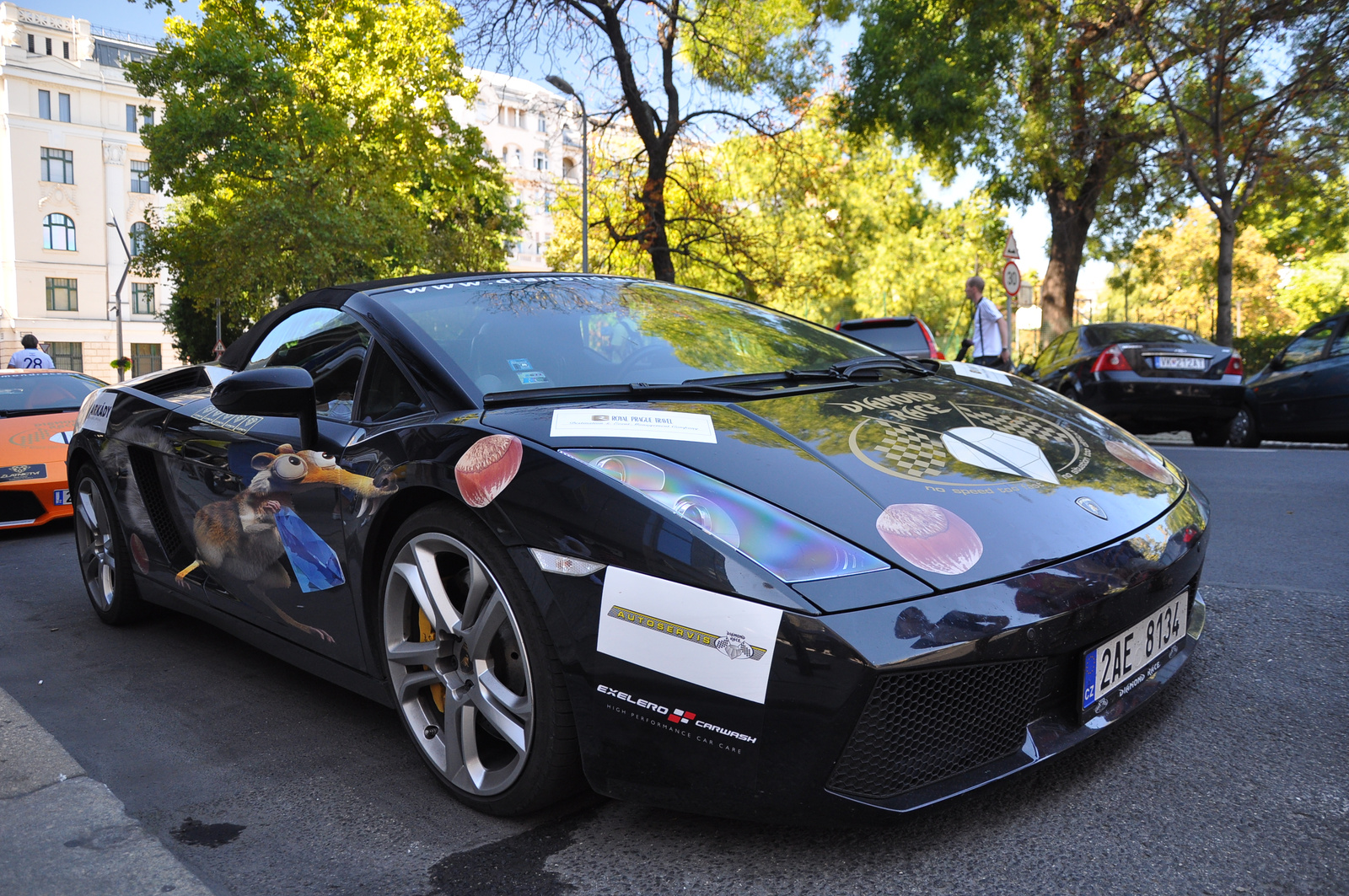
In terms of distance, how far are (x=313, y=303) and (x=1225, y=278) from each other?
15.6 m

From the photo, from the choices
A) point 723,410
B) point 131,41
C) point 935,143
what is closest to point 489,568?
point 723,410

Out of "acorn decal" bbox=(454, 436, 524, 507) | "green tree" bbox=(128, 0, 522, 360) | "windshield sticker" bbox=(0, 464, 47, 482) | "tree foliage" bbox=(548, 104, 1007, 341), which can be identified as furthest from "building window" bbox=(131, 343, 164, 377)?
"acorn decal" bbox=(454, 436, 524, 507)

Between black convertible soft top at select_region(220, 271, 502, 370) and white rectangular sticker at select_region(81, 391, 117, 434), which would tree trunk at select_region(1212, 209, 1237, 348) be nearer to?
black convertible soft top at select_region(220, 271, 502, 370)

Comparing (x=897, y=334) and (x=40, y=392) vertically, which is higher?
(x=897, y=334)

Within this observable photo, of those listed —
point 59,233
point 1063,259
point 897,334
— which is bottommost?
point 897,334

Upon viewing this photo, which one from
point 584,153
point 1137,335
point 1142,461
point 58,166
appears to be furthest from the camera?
point 58,166

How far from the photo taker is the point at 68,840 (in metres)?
2.35

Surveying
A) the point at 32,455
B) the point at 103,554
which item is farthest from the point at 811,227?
the point at 103,554

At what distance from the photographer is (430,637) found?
8.25ft

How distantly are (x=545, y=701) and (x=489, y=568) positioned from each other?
0.31 meters

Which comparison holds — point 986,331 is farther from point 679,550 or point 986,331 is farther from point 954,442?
point 679,550

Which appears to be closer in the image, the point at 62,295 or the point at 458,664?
the point at 458,664

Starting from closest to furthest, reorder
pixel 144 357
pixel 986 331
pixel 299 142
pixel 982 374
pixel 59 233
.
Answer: pixel 982 374, pixel 986 331, pixel 299 142, pixel 59 233, pixel 144 357

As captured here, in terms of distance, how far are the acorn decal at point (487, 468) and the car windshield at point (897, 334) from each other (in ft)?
28.0
